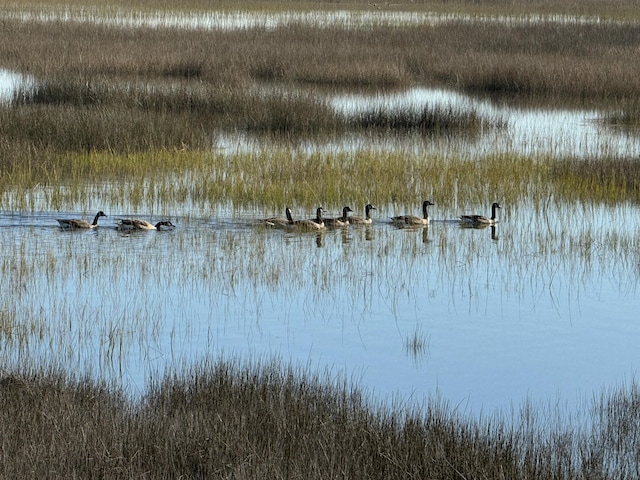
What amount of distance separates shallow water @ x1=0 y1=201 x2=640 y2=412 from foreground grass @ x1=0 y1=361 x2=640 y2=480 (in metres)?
0.62

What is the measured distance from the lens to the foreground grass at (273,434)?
574 cm

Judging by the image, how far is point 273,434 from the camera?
6.32 m

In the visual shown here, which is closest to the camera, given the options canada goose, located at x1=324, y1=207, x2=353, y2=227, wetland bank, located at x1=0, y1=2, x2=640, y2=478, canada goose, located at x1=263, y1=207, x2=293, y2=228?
wetland bank, located at x1=0, y1=2, x2=640, y2=478

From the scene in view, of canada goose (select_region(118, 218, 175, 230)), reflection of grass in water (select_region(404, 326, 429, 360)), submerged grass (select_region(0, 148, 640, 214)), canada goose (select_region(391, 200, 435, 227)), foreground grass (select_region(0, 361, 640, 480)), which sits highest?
submerged grass (select_region(0, 148, 640, 214))

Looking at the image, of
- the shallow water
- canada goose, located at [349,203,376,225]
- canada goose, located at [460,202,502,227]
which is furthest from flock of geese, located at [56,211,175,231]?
canada goose, located at [460,202,502,227]

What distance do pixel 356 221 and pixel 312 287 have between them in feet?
9.13

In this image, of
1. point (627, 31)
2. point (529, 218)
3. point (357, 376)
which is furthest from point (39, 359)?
point (627, 31)

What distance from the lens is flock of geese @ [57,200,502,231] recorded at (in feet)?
41.2

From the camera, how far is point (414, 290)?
10859 mm

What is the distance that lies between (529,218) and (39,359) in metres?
8.02

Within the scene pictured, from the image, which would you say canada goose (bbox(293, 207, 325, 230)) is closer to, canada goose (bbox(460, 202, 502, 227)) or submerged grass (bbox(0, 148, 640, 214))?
submerged grass (bbox(0, 148, 640, 214))

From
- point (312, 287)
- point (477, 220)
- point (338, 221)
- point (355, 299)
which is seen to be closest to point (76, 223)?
point (338, 221)

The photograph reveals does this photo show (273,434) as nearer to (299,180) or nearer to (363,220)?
(363,220)

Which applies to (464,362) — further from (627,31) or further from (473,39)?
(627,31)
